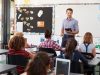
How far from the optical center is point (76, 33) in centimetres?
730

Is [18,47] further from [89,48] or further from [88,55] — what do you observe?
[89,48]

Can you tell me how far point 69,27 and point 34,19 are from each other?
4.77 ft

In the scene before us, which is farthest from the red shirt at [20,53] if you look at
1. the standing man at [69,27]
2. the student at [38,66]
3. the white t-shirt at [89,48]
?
the standing man at [69,27]

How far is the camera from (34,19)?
819 centimetres

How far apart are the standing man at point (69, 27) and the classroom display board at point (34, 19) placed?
681 millimetres

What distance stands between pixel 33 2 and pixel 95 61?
3.56 metres

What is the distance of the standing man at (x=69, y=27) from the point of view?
7.18 meters

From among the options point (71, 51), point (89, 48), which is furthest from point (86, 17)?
point (71, 51)

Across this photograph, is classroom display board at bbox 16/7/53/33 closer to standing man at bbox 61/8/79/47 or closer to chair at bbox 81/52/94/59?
standing man at bbox 61/8/79/47

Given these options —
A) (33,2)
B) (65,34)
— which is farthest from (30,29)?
(65,34)

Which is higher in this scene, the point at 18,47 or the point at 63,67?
the point at 18,47

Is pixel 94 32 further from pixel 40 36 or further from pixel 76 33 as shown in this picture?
pixel 40 36

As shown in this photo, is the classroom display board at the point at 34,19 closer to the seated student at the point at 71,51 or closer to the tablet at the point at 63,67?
the seated student at the point at 71,51

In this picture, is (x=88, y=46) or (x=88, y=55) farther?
(x=88, y=46)
